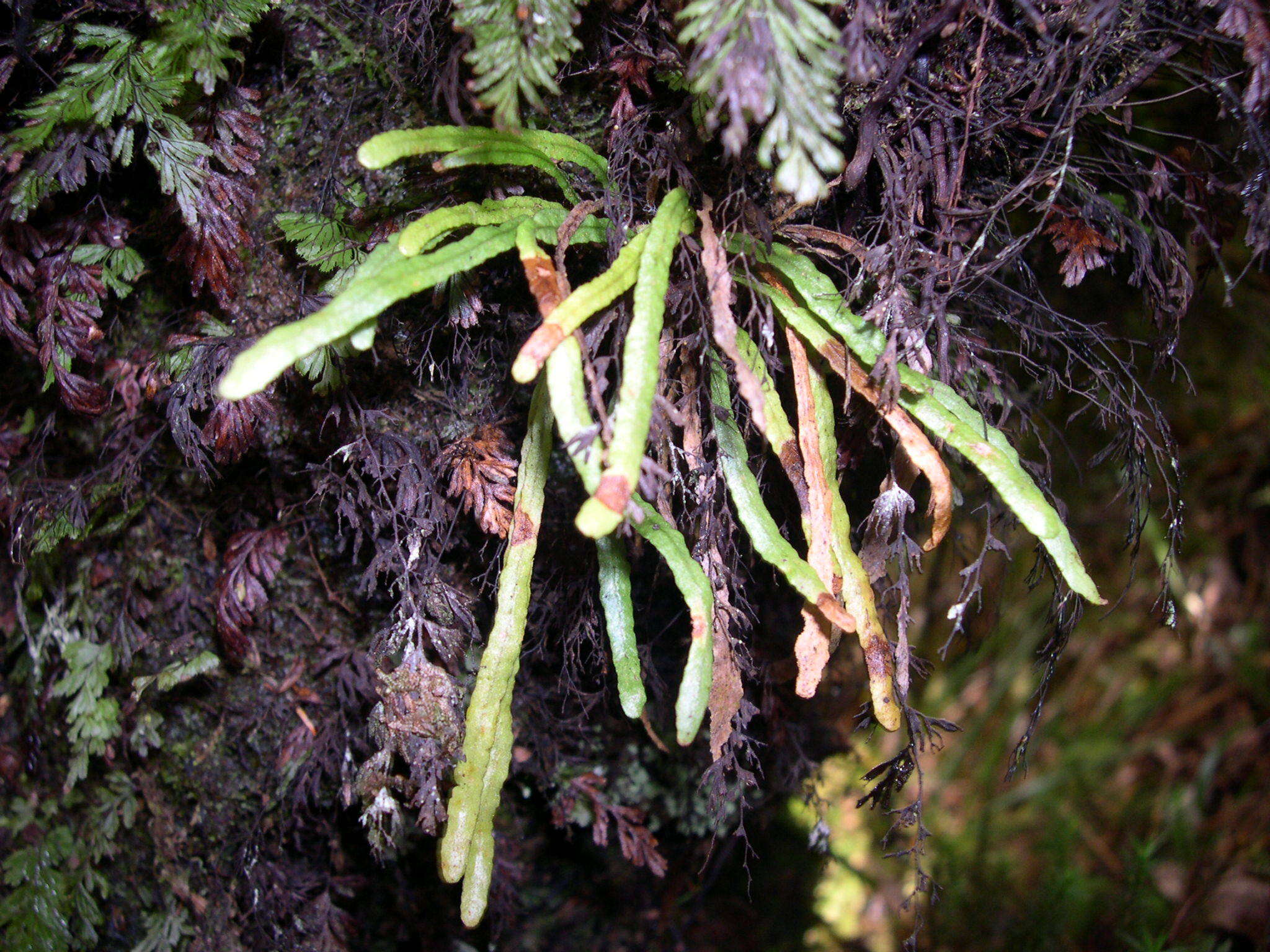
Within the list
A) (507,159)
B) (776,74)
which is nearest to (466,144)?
(507,159)

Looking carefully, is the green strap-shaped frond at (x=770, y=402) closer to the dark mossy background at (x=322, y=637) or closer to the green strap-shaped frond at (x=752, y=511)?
the green strap-shaped frond at (x=752, y=511)

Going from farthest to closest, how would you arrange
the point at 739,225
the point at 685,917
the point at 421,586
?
the point at 685,917 → the point at 421,586 → the point at 739,225

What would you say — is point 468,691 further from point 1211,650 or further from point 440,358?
point 1211,650

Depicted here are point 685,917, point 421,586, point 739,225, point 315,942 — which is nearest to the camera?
point 739,225

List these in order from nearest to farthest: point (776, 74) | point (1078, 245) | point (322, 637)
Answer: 1. point (776, 74)
2. point (1078, 245)
3. point (322, 637)

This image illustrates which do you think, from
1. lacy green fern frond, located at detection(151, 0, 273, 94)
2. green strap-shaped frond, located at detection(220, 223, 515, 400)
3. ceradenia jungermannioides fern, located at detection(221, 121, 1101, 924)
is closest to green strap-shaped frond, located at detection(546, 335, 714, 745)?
ceradenia jungermannioides fern, located at detection(221, 121, 1101, 924)

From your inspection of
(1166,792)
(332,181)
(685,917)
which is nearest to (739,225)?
(332,181)

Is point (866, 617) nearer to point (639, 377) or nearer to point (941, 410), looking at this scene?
point (941, 410)

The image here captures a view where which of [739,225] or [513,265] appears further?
[513,265]
